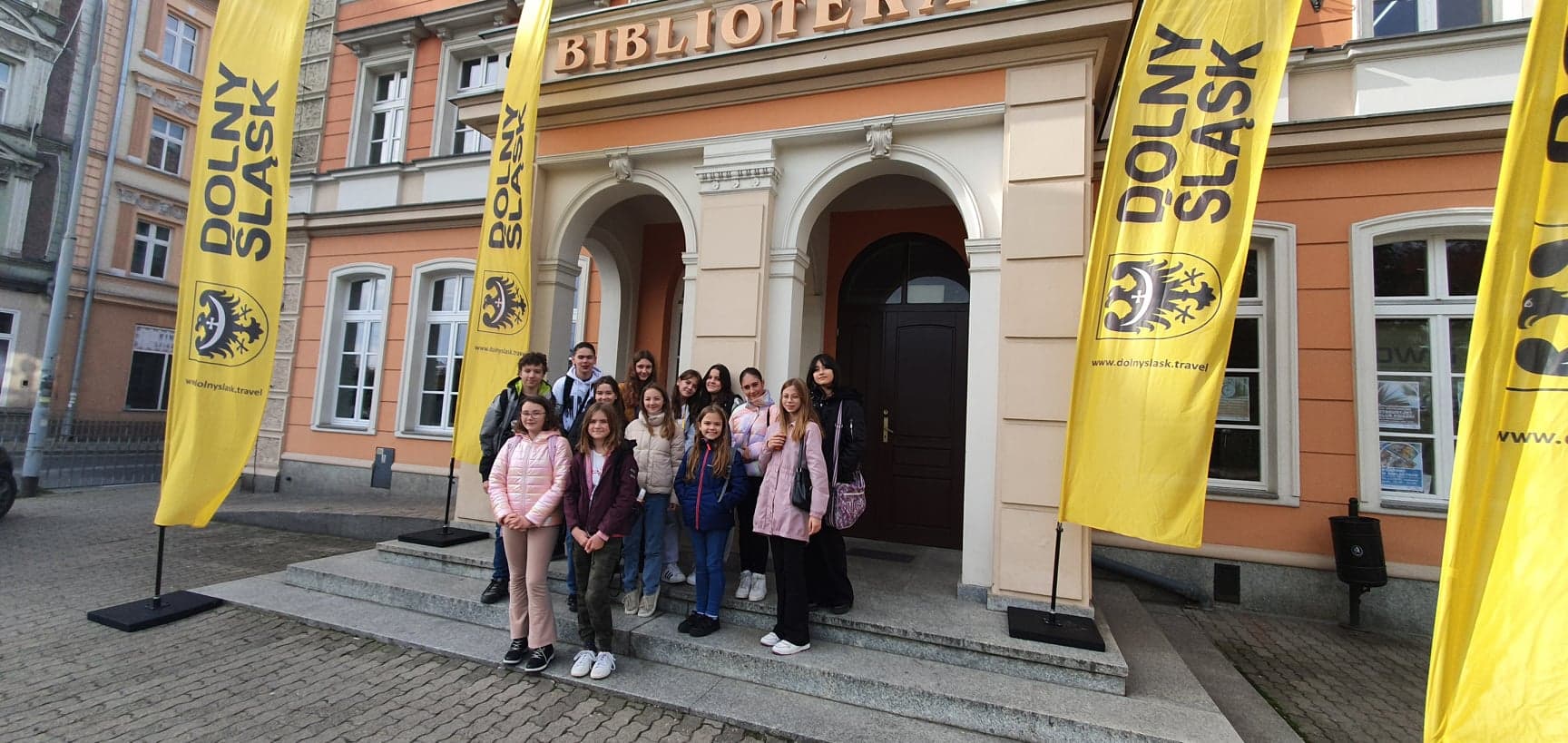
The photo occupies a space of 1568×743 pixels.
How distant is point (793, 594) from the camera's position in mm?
3615

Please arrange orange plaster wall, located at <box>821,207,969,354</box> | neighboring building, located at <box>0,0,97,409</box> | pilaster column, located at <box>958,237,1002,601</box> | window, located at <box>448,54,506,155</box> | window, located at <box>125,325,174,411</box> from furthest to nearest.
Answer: window, located at <box>125,325,174,411</box>
neighboring building, located at <box>0,0,97,409</box>
window, located at <box>448,54,506,155</box>
orange plaster wall, located at <box>821,207,969,354</box>
pilaster column, located at <box>958,237,1002,601</box>

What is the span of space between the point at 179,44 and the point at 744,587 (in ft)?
77.6

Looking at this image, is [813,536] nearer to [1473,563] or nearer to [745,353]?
[745,353]

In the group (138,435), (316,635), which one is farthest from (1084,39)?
(138,435)

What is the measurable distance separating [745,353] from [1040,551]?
8.25ft

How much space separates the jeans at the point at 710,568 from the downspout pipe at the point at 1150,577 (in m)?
3.81

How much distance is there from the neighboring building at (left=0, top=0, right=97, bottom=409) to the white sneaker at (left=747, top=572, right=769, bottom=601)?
19.8 meters

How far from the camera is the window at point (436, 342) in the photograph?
8852mm

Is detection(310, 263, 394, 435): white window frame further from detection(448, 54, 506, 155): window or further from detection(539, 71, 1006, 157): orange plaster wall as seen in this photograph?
detection(539, 71, 1006, 157): orange plaster wall

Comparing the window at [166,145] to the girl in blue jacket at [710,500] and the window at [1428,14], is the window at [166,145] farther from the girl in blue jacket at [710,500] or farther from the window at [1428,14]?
the window at [1428,14]

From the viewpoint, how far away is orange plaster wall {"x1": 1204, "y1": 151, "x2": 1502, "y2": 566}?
5145 mm

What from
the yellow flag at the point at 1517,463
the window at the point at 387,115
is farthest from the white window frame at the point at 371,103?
the yellow flag at the point at 1517,463

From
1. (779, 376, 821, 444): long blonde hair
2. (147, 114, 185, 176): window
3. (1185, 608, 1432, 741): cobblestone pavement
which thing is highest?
(147, 114, 185, 176): window

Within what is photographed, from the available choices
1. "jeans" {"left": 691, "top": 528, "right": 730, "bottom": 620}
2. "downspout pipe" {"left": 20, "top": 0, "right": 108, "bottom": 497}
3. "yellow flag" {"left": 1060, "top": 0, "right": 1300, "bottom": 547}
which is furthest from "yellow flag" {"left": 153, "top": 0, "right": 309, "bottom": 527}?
"downspout pipe" {"left": 20, "top": 0, "right": 108, "bottom": 497}
